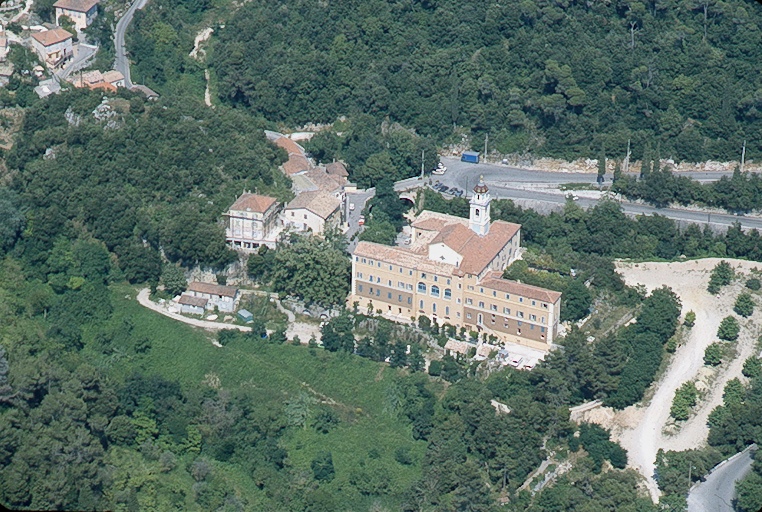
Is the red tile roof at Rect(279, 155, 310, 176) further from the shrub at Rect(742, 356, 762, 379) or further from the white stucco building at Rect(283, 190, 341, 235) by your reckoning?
the shrub at Rect(742, 356, 762, 379)

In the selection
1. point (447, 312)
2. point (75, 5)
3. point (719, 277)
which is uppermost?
point (75, 5)

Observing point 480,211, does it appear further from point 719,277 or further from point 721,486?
point 721,486

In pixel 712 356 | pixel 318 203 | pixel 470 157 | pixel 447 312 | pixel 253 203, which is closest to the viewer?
pixel 712 356

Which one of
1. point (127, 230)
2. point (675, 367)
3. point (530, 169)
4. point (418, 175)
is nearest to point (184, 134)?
point (127, 230)

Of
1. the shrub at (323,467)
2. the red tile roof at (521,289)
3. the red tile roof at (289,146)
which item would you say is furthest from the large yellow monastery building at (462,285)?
the red tile roof at (289,146)

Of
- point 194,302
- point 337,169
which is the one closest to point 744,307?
point 337,169

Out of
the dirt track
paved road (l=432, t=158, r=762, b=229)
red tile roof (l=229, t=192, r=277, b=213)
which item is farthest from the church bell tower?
red tile roof (l=229, t=192, r=277, b=213)

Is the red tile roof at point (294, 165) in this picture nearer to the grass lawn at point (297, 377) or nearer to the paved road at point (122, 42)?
the paved road at point (122, 42)

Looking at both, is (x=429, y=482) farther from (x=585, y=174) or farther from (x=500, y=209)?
(x=585, y=174)
